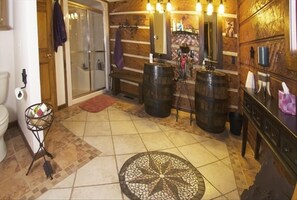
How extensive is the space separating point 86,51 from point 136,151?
311cm

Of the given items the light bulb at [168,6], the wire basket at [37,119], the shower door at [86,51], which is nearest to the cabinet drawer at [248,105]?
the wire basket at [37,119]

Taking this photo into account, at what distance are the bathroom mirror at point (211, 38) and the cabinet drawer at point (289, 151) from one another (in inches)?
84.7

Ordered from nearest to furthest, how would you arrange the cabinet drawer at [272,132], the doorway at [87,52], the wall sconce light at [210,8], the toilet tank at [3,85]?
the cabinet drawer at [272,132]
the toilet tank at [3,85]
the wall sconce light at [210,8]
the doorway at [87,52]

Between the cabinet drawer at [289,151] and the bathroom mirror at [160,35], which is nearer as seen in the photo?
the cabinet drawer at [289,151]

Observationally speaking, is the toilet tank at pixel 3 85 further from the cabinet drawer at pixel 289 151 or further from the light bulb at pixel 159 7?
the cabinet drawer at pixel 289 151

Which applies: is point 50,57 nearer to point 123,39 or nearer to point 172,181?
point 123,39

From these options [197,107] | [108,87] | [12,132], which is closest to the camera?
[12,132]

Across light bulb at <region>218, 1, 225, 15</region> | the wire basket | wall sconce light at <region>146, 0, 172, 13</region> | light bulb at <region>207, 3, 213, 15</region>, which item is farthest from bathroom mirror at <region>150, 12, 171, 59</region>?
the wire basket

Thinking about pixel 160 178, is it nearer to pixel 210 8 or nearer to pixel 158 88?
pixel 158 88

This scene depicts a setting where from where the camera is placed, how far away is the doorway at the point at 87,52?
4.45 meters

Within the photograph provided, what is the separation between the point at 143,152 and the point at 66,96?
2.18 metres

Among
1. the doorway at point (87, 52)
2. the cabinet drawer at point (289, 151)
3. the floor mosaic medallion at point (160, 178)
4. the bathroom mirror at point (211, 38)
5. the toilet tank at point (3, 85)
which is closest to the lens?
the cabinet drawer at point (289, 151)

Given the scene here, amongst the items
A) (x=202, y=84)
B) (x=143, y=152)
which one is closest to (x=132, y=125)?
(x=143, y=152)

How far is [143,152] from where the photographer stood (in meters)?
2.49
